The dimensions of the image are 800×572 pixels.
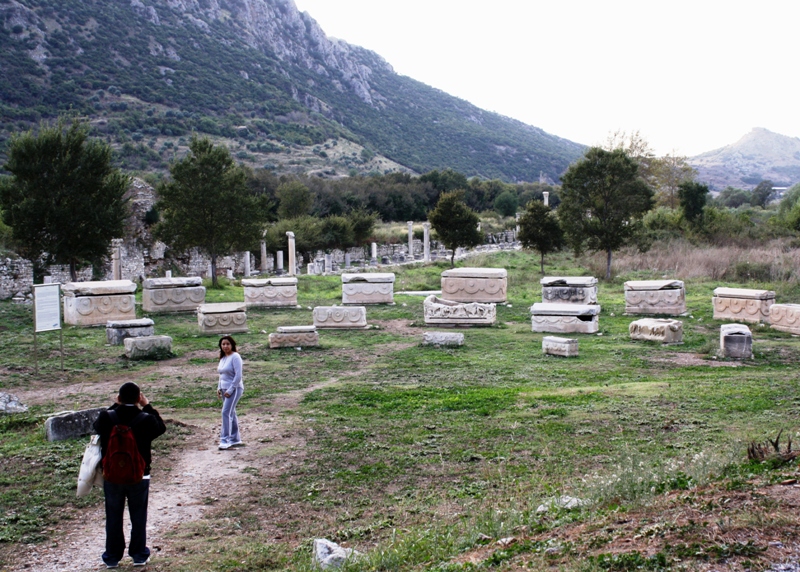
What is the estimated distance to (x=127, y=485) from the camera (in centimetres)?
516

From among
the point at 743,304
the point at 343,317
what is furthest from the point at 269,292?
the point at 743,304

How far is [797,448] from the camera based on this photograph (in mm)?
6355

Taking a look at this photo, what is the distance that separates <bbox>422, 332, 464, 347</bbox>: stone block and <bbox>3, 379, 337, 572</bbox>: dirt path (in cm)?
556

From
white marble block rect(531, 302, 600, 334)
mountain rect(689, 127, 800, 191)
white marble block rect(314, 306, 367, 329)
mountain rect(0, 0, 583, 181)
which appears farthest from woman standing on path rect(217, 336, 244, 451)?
mountain rect(689, 127, 800, 191)

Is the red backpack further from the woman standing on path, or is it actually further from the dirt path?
the woman standing on path

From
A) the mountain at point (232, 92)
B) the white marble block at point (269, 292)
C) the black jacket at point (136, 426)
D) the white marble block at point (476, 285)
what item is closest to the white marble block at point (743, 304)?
the white marble block at point (476, 285)

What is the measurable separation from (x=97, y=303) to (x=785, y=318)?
1610 centimetres

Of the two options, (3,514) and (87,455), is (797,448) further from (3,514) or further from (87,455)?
(3,514)

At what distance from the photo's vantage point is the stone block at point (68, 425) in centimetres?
784

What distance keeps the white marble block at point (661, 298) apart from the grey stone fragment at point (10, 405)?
15.1 metres

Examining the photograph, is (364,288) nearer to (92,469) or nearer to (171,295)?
(171,295)

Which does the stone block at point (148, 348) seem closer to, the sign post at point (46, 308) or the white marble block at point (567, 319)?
the sign post at point (46, 308)

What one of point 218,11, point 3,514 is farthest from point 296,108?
point 3,514

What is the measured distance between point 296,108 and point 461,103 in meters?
51.4
